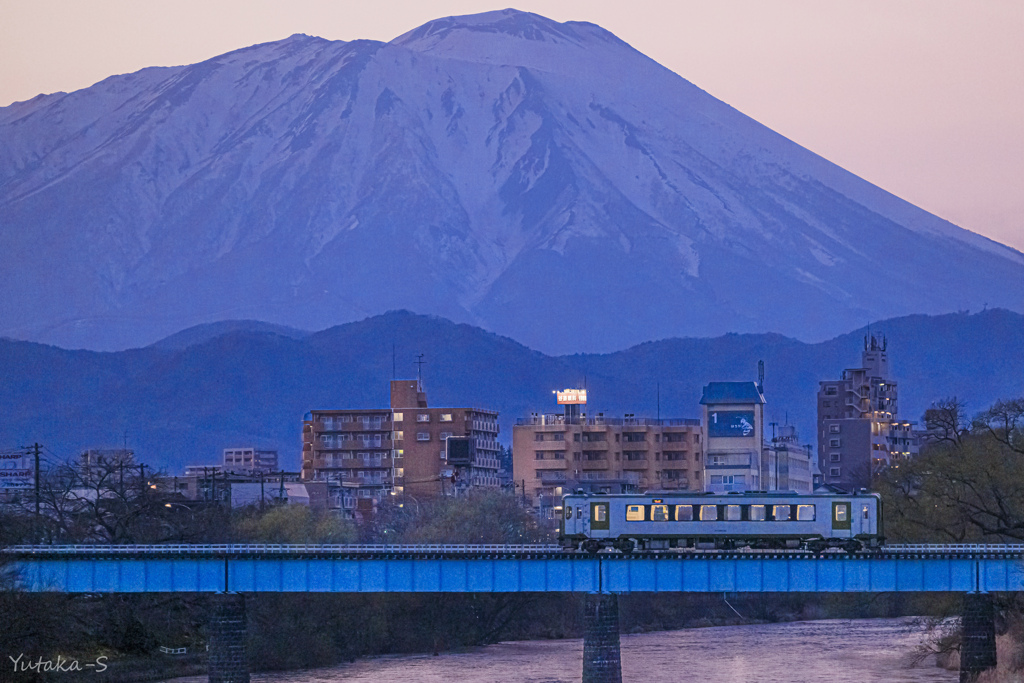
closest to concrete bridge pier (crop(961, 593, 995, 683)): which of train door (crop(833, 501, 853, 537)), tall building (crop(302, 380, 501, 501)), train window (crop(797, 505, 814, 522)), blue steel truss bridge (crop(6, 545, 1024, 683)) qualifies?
blue steel truss bridge (crop(6, 545, 1024, 683))

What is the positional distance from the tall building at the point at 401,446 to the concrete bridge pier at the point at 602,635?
96.6 metres

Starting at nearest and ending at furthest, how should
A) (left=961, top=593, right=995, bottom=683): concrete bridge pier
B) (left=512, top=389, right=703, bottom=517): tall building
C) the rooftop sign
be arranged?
1. (left=961, top=593, right=995, bottom=683): concrete bridge pier
2. (left=512, top=389, right=703, bottom=517): tall building
3. the rooftop sign

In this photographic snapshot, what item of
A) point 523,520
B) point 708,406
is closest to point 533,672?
point 523,520

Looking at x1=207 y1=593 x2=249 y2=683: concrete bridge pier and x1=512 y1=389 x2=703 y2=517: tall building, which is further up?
x1=512 y1=389 x2=703 y2=517: tall building

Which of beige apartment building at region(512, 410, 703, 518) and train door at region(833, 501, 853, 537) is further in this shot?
beige apartment building at region(512, 410, 703, 518)

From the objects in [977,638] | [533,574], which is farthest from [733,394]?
[533,574]

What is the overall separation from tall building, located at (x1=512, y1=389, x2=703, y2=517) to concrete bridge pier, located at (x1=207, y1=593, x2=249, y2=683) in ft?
289

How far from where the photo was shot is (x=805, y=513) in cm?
8531

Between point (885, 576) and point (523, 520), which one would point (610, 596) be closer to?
point (885, 576)

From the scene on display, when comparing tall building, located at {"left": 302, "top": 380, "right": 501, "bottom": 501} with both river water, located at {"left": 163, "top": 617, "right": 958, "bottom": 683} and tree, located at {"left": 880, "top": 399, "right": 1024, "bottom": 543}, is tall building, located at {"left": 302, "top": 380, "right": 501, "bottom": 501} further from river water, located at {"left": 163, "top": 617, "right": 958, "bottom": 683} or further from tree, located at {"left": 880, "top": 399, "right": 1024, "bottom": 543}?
tree, located at {"left": 880, "top": 399, "right": 1024, "bottom": 543}

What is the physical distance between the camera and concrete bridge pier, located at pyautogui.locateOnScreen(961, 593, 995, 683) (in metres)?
84.5

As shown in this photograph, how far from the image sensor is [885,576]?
83625 millimetres

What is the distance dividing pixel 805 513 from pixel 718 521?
4.14 m

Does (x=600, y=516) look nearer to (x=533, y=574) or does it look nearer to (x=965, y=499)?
(x=533, y=574)
